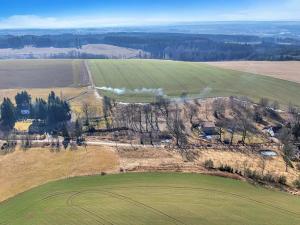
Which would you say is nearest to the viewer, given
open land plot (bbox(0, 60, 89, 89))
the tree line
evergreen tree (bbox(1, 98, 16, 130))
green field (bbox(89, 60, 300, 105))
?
evergreen tree (bbox(1, 98, 16, 130))

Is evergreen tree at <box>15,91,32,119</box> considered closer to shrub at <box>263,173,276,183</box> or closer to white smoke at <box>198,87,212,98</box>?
white smoke at <box>198,87,212,98</box>

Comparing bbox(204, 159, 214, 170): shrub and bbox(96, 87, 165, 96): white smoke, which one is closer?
bbox(204, 159, 214, 170): shrub

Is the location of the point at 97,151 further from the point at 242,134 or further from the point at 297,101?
the point at 297,101

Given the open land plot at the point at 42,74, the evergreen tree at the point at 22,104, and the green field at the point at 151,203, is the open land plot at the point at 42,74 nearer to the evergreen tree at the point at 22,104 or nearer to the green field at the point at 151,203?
the evergreen tree at the point at 22,104

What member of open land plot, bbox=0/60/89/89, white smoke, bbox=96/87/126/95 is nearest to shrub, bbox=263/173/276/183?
white smoke, bbox=96/87/126/95

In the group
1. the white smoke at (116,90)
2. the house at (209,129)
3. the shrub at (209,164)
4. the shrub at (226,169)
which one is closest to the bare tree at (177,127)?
the house at (209,129)

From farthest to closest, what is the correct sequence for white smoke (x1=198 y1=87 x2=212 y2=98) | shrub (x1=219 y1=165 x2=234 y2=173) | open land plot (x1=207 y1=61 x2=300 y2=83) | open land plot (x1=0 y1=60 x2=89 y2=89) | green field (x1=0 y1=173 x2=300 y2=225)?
open land plot (x1=207 y1=61 x2=300 y2=83)
open land plot (x1=0 y1=60 x2=89 y2=89)
white smoke (x1=198 y1=87 x2=212 y2=98)
shrub (x1=219 y1=165 x2=234 y2=173)
green field (x1=0 y1=173 x2=300 y2=225)

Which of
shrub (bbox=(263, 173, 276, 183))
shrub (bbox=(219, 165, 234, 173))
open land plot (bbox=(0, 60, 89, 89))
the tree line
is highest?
open land plot (bbox=(0, 60, 89, 89))
